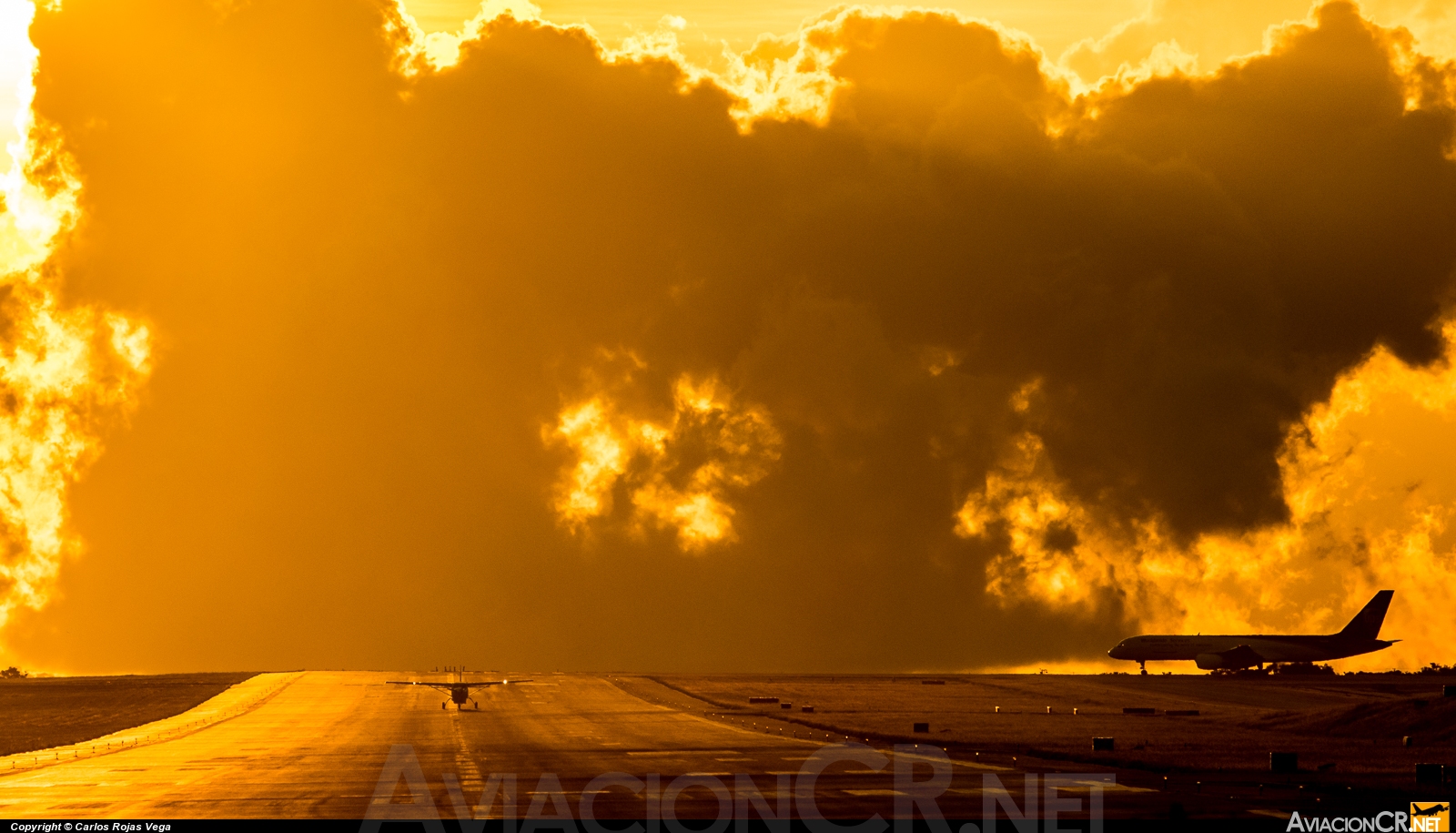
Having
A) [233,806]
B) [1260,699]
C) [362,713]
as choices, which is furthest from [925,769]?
[1260,699]

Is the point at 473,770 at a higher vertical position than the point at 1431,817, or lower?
higher

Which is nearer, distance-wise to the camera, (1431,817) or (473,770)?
(1431,817)

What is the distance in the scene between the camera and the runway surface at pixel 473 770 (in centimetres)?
6053

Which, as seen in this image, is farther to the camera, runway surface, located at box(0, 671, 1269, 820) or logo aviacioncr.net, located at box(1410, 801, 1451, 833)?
runway surface, located at box(0, 671, 1269, 820)

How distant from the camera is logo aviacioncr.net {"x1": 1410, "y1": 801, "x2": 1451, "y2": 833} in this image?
52.3m

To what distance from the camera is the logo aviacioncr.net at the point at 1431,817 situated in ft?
172

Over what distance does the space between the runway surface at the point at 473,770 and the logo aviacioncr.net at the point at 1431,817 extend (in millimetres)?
8945

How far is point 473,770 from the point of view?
7869 cm

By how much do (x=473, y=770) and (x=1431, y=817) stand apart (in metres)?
46.4

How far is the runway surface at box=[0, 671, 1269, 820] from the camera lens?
199 ft

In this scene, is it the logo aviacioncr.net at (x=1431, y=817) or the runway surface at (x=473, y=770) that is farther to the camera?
the runway surface at (x=473, y=770)

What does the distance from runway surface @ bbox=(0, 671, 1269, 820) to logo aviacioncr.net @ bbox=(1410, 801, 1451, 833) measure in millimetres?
8945

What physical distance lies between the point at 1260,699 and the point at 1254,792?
375 feet

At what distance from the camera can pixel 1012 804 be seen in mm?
59156
